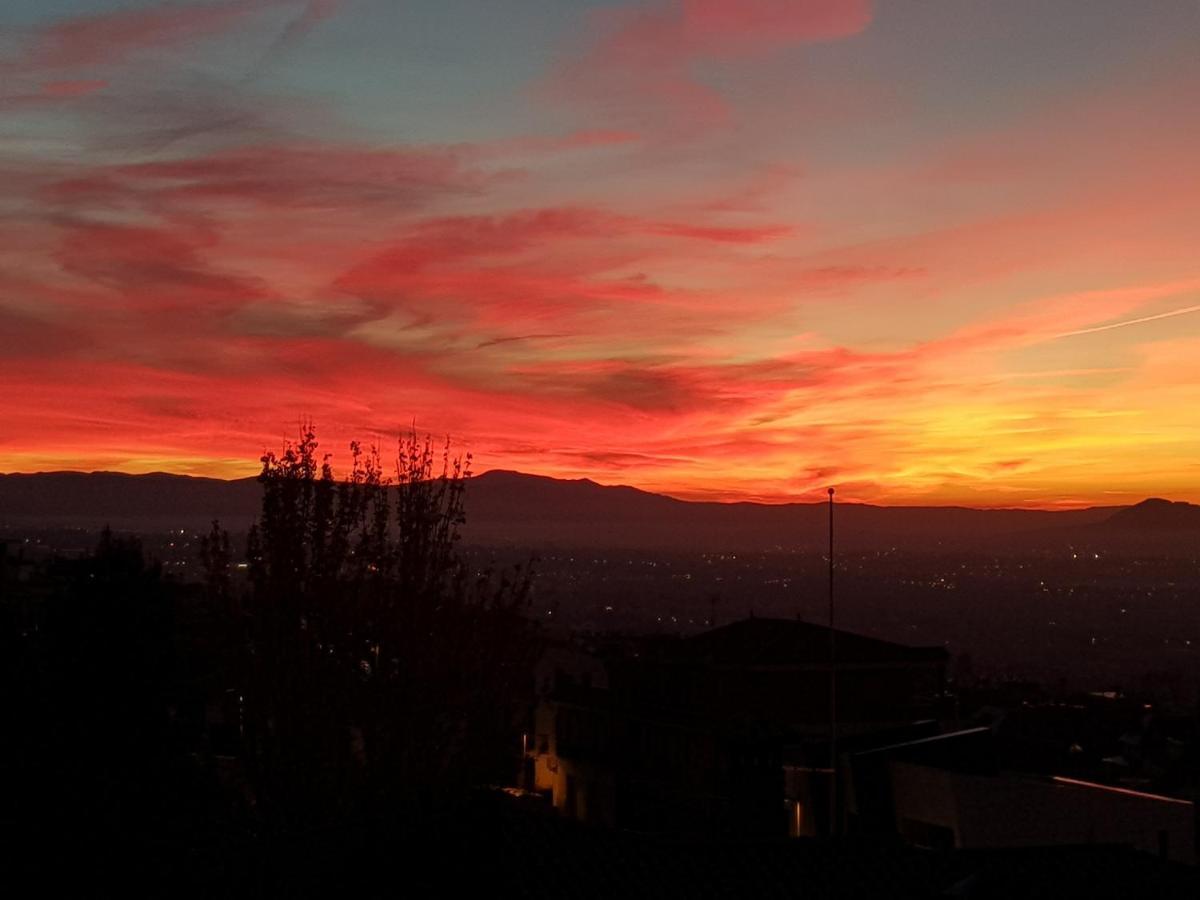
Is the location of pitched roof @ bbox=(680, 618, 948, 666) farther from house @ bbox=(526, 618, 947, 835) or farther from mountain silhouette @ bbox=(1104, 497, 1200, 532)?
mountain silhouette @ bbox=(1104, 497, 1200, 532)

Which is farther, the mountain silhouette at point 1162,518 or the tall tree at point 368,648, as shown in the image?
the mountain silhouette at point 1162,518

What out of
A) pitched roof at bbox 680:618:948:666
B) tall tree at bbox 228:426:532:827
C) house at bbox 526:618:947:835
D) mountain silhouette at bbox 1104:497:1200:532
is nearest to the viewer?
tall tree at bbox 228:426:532:827

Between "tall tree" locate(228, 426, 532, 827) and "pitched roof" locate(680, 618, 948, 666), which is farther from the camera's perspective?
"pitched roof" locate(680, 618, 948, 666)

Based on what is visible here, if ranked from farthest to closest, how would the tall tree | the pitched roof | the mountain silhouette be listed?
the mountain silhouette → the pitched roof → the tall tree

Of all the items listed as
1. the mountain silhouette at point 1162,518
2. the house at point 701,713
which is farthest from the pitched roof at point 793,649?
the mountain silhouette at point 1162,518

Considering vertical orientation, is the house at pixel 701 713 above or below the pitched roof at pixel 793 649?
below

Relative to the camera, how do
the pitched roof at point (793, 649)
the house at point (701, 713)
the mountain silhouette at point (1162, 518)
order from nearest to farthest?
the house at point (701, 713), the pitched roof at point (793, 649), the mountain silhouette at point (1162, 518)

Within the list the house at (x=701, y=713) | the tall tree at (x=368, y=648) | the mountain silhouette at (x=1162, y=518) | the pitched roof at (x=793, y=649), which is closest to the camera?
the tall tree at (x=368, y=648)

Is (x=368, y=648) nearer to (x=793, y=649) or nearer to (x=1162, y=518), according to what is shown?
(x=793, y=649)

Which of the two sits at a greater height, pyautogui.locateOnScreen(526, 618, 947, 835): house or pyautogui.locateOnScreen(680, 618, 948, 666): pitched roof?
pyautogui.locateOnScreen(680, 618, 948, 666): pitched roof

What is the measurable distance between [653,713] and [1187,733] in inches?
599

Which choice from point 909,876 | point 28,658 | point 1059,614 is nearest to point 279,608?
point 28,658

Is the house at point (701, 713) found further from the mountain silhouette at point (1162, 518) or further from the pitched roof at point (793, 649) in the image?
the mountain silhouette at point (1162, 518)

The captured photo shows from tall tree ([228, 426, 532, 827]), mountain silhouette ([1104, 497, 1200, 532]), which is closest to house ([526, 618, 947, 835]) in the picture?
tall tree ([228, 426, 532, 827])
